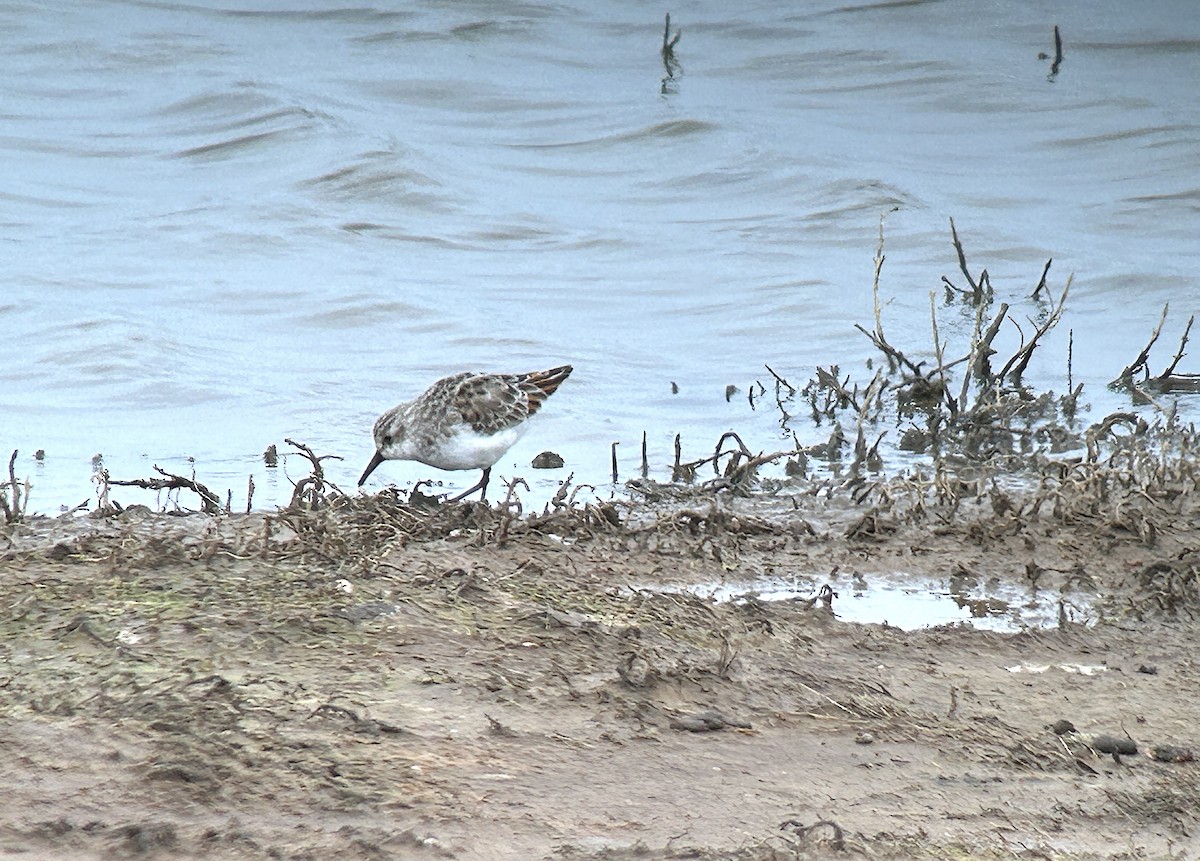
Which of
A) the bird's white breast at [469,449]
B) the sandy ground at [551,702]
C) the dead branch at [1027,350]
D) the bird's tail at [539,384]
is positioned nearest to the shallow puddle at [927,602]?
the sandy ground at [551,702]

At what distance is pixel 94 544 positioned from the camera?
634 cm

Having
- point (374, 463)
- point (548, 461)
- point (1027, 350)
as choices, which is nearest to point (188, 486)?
point (374, 463)

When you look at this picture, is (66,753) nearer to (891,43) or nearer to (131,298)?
(131,298)

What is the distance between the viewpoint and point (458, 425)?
8.13 metres

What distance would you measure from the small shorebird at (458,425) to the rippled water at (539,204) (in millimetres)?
718

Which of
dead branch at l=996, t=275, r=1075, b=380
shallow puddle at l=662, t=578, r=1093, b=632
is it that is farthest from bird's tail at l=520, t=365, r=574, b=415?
dead branch at l=996, t=275, r=1075, b=380

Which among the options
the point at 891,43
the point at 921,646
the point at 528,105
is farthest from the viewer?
the point at 891,43

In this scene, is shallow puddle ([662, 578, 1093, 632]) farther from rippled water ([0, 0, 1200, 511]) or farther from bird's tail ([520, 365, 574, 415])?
rippled water ([0, 0, 1200, 511])

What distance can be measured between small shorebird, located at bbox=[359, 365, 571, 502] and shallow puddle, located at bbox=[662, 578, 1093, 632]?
6.37ft

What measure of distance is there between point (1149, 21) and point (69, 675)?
22.0 metres

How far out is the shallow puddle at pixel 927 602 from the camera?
6324mm

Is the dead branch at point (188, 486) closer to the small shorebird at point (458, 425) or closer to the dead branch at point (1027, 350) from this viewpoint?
the small shorebird at point (458, 425)

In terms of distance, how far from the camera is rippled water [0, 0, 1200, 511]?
36.9 feet

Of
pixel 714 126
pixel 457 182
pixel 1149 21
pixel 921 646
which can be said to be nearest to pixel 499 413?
pixel 921 646
